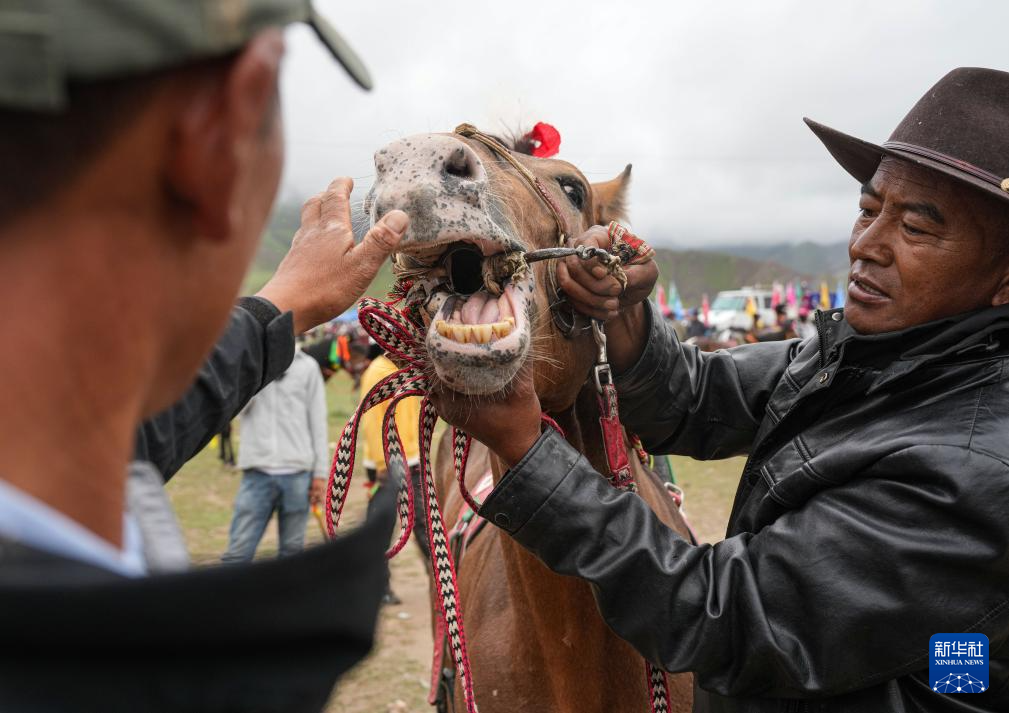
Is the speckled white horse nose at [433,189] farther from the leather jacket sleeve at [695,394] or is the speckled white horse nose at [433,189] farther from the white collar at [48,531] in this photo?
the white collar at [48,531]

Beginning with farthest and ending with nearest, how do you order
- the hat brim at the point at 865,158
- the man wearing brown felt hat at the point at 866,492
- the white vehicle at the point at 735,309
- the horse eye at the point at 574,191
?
the white vehicle at the point at 735,309, the horse eye at the point at 574,191, the hat brim at the point at 865,158, the man wearing brown felt hat at the point at 866,492

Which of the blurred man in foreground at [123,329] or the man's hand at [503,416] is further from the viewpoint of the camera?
the man's hand at [503,416]

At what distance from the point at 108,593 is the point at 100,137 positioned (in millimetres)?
371

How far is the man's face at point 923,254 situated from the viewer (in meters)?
1.93

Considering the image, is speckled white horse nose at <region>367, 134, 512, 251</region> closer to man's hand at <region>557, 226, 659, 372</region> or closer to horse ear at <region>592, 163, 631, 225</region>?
man's hand at <region>557, 226, 659, 372</region>

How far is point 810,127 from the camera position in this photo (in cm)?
247

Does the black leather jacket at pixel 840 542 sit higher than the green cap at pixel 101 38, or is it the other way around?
the green cap at pixel 101 38

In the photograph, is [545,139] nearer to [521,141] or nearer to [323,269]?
[521,141]

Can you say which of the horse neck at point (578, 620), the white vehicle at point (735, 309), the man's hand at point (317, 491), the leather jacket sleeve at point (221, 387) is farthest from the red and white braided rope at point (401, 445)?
the white vehicle at point (735, 309)

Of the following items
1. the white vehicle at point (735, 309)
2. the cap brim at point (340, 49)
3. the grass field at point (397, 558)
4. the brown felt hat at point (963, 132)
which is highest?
the white vehicle at point (735, 309)

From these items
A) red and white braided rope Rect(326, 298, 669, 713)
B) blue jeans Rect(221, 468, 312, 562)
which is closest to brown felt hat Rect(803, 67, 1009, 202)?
red and white braided rope Rect(326, 298, 669, 713)

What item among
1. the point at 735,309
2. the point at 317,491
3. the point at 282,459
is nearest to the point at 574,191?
the point at 282,459

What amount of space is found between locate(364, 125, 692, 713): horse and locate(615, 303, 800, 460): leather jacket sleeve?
18 centimetres

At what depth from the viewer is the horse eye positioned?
246 cm
